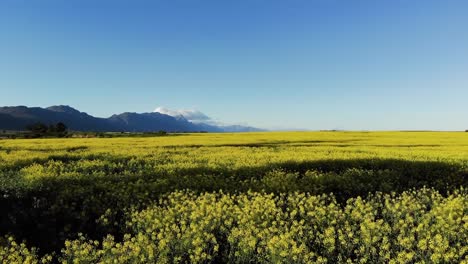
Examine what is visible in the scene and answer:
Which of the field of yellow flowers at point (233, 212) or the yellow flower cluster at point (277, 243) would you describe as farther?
the field of yellow flowers at point (233, 212)

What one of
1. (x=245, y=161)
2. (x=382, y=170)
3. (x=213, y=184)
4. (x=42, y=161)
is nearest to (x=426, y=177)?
(x=382, y=170)

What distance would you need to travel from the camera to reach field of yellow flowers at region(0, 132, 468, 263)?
947 cm

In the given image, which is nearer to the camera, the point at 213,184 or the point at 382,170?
the point at 213,184

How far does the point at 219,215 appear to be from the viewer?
1137cm

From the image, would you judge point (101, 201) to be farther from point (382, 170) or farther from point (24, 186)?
point (382, 170)

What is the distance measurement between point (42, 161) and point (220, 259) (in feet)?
50.0

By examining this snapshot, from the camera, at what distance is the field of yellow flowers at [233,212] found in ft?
31.1

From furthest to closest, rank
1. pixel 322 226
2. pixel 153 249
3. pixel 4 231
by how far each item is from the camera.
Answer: pixel 4 231
pixel 322 226
pixel 153 249

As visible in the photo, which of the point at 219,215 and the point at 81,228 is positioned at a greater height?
the point at 219,215

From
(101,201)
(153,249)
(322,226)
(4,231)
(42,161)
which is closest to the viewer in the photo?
(153,249)

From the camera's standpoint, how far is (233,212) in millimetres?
12281

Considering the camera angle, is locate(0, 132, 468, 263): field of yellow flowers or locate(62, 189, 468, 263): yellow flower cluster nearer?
locate(62, 189, 468, 263): yellow flower cluster

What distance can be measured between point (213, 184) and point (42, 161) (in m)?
10.9

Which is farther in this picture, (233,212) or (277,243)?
(233,212)
